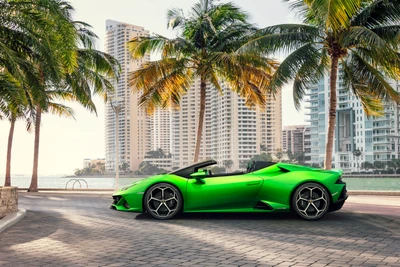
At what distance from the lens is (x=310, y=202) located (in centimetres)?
898

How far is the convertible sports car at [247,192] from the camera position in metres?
8.93

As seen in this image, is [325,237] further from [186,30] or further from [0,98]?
[186,30]

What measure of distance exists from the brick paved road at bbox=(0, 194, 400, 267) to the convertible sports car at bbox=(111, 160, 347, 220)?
0.28 meters

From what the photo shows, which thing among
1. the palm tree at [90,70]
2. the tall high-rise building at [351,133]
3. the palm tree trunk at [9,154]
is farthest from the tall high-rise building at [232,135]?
the palm tree at [90,70]

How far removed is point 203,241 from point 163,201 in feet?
8.38

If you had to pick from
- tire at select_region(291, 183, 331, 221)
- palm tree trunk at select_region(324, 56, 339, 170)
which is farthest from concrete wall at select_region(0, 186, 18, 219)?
palm tree trunk at select_region(324, 56, 339, 170)

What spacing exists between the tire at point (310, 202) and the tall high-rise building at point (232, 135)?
4584cm

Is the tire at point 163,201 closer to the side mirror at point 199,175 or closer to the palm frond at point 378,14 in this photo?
the side mirror at point 199,175

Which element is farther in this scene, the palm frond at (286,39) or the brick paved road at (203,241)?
the palm frond at (286,39)

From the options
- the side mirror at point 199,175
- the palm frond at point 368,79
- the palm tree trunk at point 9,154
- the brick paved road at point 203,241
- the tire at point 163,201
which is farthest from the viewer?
the palm tree trunk at point 9,154

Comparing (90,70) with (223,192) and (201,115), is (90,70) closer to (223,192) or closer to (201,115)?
(201,115)

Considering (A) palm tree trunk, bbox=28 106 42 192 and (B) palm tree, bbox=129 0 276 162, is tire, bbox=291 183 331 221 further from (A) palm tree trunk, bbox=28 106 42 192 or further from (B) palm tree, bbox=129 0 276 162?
(A) palm tree trunk, bbox=28 106 42 192

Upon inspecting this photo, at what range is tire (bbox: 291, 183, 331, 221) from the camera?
892 cm

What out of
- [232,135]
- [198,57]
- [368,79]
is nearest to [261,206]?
[368,79]
